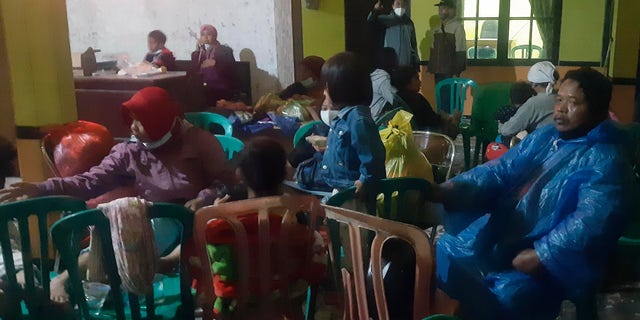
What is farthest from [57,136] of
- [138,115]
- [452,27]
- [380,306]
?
[452,27]

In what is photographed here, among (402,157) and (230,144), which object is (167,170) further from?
(402,157)

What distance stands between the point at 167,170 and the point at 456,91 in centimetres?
215

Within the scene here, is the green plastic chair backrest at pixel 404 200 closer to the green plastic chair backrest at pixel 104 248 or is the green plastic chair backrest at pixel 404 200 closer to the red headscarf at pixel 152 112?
the green plastic chair backrest at pixel 104 248

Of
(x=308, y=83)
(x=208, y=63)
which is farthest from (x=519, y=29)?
(x=208, y=63)

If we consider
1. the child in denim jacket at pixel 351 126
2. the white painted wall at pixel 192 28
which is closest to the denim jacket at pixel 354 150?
the child in denim jacket at pixel 351 126

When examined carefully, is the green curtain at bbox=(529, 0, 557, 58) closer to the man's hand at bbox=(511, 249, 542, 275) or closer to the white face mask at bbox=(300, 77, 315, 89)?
the white face mask at bbox=(300, 77, 315, 89)

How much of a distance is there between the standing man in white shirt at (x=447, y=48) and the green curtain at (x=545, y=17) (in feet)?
1.94

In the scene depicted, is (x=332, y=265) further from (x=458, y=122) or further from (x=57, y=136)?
(x=458, y=122)

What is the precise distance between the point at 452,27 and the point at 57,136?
2439 mm

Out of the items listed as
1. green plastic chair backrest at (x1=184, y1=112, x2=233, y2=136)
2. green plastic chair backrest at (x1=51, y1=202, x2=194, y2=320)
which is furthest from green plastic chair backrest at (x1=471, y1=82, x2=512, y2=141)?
green plastic chair backrest at (x1=51, y1=202, x2=194, y2=320)

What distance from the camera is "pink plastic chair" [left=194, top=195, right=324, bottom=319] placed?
1.14m

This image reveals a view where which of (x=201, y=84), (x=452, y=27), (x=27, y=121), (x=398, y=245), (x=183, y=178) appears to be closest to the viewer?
(x=398, y=245)

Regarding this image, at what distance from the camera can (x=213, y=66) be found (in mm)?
3424

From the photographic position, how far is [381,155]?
151 cm
